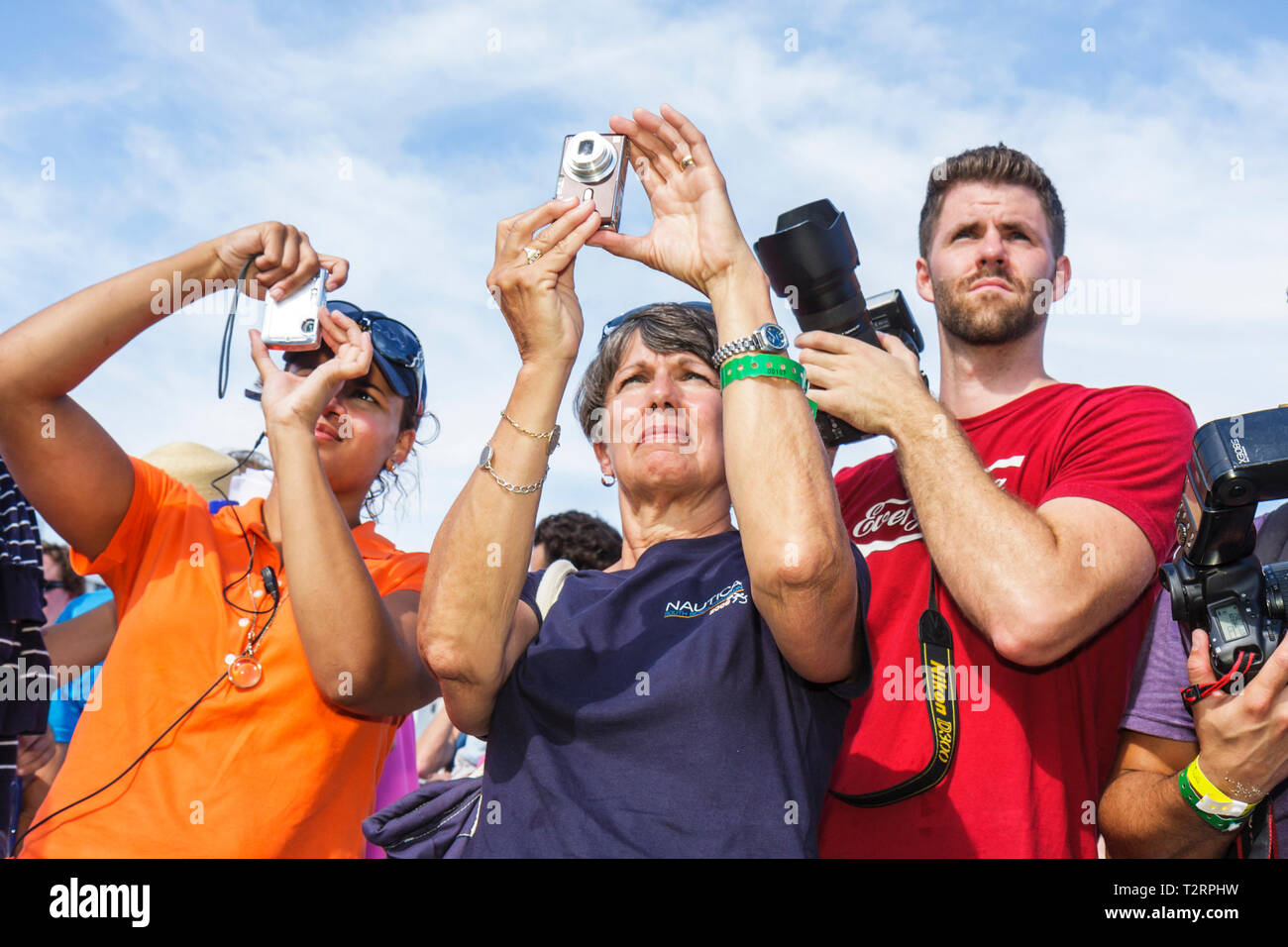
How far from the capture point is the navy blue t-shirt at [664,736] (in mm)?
1959

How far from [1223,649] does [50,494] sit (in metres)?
2.45

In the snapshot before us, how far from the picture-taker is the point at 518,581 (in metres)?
2.20

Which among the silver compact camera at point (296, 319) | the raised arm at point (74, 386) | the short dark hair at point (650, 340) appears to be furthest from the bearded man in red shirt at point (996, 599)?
the raised arm at point (74, 386)

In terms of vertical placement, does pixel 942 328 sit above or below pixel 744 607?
above

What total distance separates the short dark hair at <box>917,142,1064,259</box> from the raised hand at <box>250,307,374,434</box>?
5.19ft

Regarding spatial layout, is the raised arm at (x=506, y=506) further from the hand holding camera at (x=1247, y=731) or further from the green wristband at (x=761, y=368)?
the hand holding camera at (x=1247, y=731)

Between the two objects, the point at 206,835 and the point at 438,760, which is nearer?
the point at 206,835

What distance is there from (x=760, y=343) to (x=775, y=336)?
0.11 ft

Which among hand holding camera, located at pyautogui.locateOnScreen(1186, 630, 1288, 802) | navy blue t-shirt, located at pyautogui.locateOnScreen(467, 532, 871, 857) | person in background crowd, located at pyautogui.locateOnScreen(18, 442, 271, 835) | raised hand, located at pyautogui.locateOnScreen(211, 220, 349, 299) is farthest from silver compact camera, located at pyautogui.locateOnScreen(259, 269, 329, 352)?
hand holding camera, located at pyautogui.locateOnScreen(1186, 630, 1288, 802)

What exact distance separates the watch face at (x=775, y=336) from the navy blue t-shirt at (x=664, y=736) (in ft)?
1.51

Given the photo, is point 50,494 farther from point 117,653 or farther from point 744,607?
point 744,607
